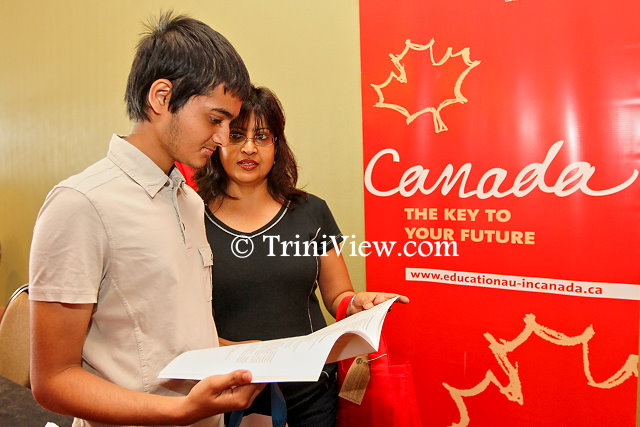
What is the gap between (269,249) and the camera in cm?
162

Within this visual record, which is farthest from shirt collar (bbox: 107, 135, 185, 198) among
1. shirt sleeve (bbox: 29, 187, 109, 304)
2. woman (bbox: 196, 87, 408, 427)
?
woman (bbox: 196, 87, 408, 427)

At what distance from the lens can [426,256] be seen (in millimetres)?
2004

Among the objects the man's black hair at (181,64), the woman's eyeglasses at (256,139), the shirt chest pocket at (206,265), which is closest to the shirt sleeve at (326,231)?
the woman's eyeglasses at (256,139)

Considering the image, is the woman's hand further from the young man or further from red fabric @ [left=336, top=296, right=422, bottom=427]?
the young man

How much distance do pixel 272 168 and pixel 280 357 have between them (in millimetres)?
969

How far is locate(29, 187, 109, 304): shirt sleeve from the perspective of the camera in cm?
86

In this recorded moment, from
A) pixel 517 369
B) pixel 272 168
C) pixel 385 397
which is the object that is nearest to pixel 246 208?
pixel 272 168

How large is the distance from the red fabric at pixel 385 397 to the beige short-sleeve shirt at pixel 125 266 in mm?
638

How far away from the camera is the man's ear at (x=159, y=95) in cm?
100

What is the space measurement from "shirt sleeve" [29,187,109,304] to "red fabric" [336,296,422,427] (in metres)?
0.83

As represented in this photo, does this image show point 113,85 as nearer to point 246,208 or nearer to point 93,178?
point 246,208

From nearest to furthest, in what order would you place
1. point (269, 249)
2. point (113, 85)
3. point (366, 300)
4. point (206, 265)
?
point (206, 265) → point (366, 300) → point (269, 249) → point (113, 85)

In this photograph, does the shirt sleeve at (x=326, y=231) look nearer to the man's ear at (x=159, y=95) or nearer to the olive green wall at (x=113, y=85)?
the olive green wall at (x=113, y=85)

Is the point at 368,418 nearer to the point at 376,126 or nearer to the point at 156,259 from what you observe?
the point at 156,259
